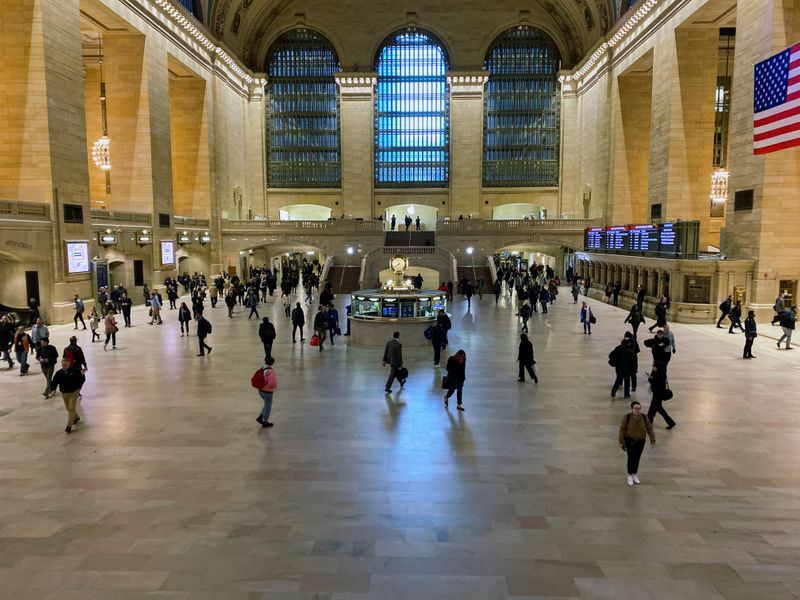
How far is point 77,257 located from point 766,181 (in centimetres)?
2404

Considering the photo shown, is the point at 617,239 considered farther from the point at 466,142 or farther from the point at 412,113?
the point at 412,113

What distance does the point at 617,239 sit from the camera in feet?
87.0

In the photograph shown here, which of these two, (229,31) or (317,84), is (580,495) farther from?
(317,84)

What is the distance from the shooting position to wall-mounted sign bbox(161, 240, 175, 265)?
28.3 m

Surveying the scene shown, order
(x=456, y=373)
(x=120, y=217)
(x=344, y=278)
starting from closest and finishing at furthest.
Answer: (x=456, y=373), (x=120, y=217), (x=344, y=278)

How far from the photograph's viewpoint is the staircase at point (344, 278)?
3048 centimetres

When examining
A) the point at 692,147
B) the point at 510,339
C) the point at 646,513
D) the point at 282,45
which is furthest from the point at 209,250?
the point at 646,513

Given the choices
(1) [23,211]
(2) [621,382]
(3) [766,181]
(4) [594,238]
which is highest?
(3) [766,181]

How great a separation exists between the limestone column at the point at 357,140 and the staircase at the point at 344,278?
11.5m

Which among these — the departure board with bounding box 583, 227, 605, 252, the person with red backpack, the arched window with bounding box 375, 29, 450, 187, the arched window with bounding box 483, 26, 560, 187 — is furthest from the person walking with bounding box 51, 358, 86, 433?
the arched window with bounding box 483, 26, 560, 187

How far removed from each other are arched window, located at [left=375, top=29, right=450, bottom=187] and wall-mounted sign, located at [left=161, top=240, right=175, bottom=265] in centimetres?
1897

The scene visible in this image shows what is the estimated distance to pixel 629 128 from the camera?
3300 cm

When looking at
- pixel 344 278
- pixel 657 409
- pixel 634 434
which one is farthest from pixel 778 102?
pixel 344 278

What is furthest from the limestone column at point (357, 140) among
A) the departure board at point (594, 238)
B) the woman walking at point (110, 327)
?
the woman walking at point (110, 327)
